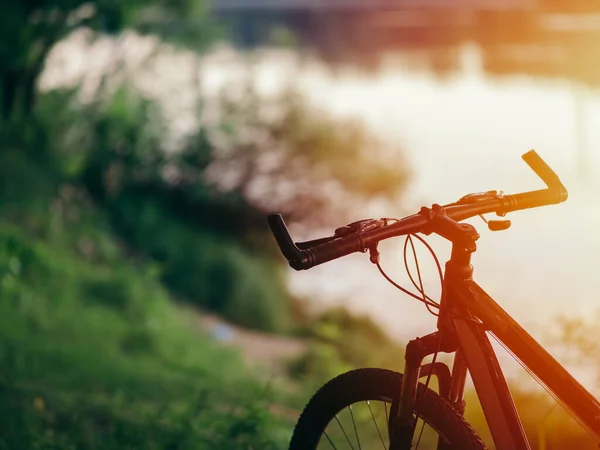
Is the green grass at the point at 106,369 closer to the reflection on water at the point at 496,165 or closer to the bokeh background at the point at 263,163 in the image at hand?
the bokeh background at the point at 263,163

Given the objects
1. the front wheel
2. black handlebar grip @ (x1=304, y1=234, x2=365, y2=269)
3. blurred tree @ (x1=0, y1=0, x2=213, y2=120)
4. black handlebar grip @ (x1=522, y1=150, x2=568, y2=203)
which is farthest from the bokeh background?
black handlebar grip @ (x1=304, y1=234, x2=365, y2=269)

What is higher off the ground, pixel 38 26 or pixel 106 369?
pixel 38 26

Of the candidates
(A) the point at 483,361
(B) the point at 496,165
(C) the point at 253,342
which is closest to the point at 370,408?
(A) the point at 483,361

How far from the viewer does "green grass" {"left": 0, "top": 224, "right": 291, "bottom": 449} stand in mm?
4223

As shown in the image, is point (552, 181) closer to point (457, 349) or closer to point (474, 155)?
point (457, 349)

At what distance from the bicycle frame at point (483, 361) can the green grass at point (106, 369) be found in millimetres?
1802

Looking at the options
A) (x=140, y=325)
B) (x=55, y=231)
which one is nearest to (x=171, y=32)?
(x=55, y=231)

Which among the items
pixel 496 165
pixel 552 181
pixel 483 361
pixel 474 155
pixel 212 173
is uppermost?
pixel 212 173

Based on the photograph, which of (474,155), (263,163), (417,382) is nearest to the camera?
(417,382)

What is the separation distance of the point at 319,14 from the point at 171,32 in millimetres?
2836

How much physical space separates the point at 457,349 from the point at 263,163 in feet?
32.5

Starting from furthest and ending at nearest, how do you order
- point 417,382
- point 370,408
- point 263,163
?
point 263,163 < point 370,408 < point 417,382

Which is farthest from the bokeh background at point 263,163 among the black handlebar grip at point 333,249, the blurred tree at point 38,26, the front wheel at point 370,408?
the black handlebar grip at point 333,249

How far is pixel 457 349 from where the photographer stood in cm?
223
